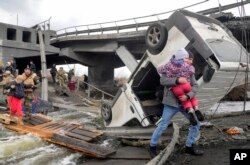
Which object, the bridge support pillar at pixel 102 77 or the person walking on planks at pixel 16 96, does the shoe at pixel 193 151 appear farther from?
the bridge support pillar at pixel 102 77

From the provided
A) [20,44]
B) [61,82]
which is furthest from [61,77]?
[20,44]

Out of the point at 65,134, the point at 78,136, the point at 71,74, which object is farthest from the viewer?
the point at 71,74

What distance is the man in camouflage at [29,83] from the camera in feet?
37.4

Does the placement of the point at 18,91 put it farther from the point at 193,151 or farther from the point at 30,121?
the point at 193,151

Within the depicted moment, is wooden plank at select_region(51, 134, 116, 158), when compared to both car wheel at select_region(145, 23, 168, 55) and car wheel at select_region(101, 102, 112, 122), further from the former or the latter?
car wheel at select_region(145, 23, 168, 55)

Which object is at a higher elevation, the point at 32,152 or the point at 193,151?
the point at 193,151

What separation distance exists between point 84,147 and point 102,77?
2136 cm

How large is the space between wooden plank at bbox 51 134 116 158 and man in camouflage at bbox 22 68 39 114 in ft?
12.0

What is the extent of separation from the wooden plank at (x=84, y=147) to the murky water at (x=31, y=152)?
5.0 inches

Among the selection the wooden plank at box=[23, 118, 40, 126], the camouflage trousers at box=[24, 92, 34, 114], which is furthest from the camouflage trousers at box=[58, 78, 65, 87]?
the wooden plank at box=[23, 118, 40, 126]

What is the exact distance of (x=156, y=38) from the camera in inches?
338

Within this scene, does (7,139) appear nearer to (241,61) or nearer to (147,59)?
(147,59)

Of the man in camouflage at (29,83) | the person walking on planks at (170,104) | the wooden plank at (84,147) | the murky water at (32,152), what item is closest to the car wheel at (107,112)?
the murky water at (32,152)

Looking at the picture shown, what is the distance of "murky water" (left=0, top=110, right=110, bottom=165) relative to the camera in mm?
7099
